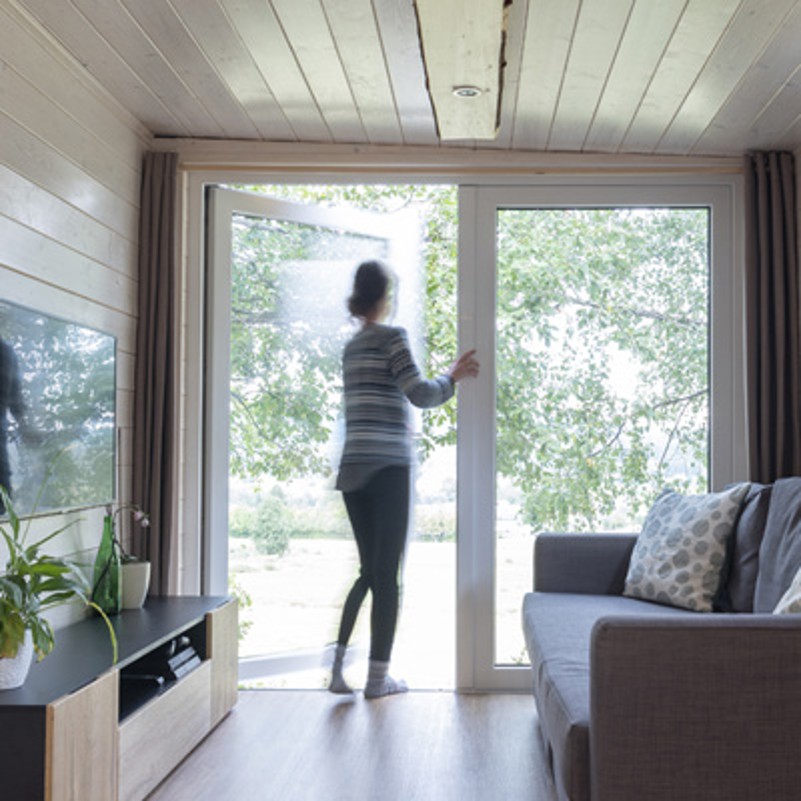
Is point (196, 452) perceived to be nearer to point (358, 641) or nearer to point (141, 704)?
point (358, 641)

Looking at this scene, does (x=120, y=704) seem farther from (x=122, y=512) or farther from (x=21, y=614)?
(x=122, y=512)

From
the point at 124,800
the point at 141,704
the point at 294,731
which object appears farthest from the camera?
the point at 294,731

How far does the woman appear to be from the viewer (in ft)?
12.8

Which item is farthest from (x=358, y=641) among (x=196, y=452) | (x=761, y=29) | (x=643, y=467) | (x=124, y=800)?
(x=761, y=29)

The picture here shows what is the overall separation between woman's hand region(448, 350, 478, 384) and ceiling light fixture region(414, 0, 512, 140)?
2.87ft

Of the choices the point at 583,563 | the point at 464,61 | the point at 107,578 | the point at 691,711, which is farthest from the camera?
the point at 583,563

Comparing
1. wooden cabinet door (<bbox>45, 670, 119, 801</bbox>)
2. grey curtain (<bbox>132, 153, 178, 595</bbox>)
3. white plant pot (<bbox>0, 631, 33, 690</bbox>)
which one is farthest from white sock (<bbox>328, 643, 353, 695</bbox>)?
white plant pot (<bbox>0, 631, 33, 690</bbox>)

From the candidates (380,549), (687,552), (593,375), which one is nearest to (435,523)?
(380,549)

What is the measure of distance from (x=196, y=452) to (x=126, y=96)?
4.61ft

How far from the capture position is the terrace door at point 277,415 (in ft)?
13.7

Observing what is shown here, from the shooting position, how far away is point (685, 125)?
3805 millimetres

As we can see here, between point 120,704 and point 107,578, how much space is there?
2.20 ft

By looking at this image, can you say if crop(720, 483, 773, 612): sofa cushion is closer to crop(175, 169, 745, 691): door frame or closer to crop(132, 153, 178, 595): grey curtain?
crop(175, 169, 745, 691): door frame

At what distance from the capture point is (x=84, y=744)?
2.29m
